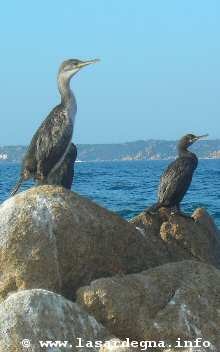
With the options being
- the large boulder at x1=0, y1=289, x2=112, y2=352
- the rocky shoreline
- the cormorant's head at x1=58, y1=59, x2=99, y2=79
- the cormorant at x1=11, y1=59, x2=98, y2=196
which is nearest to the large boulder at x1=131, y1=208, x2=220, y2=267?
the rocky shoreline

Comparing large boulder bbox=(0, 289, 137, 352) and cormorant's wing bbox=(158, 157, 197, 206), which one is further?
cormorant's wing bbox=(158, 157, 197, 206)

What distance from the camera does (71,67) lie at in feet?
35.1

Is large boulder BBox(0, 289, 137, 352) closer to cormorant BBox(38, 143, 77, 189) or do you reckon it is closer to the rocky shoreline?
the rocky shoreline

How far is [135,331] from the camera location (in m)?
6.88

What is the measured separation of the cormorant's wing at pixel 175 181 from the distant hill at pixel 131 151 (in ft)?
530

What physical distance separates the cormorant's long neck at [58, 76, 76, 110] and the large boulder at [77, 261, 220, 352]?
11.4ft

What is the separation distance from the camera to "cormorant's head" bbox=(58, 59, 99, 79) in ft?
34.8

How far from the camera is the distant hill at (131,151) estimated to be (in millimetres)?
180875

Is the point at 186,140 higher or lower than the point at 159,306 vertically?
higher

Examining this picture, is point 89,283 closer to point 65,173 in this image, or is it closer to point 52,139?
point 52,139

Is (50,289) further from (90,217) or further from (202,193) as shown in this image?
(202,193)

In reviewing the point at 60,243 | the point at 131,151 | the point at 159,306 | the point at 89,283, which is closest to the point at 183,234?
the point at 89,283

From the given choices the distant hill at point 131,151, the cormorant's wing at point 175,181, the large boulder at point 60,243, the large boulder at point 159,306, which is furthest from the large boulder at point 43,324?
the distant hill at point 131,151

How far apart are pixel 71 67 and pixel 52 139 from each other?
50.3 inches
